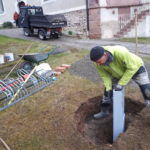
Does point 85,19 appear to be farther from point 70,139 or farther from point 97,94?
point 70,139

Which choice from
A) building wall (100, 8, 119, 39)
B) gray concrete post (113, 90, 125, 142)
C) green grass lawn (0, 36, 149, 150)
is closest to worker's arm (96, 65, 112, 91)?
gray concrete post (113, 90, 125, 142)

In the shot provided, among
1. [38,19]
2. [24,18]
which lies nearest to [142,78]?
[38,19]

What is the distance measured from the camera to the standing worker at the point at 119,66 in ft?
10.3

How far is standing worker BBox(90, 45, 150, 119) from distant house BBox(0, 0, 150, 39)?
32.2ft

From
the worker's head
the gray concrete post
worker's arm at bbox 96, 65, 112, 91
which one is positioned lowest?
the gray concrete post

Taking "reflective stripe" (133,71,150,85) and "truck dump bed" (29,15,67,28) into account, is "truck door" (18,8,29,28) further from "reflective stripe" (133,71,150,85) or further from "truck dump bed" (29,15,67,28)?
"reflective stripe" (133,71,150,85)

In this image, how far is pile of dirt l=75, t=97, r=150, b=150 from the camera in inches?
159

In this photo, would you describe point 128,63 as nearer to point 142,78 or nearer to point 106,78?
point 142,78

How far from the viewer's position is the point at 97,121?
4.52 meters

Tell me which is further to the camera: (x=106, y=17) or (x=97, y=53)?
(x=106, y=17)

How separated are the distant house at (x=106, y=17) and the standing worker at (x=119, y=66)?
9801mm

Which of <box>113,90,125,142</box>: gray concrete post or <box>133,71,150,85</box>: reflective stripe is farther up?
<box>133,71,150,85</box>: reflective stripe

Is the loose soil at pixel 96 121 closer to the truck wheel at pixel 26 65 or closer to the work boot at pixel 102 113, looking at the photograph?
the work boot at pixel 102 113

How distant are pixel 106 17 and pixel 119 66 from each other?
34.0 ft
